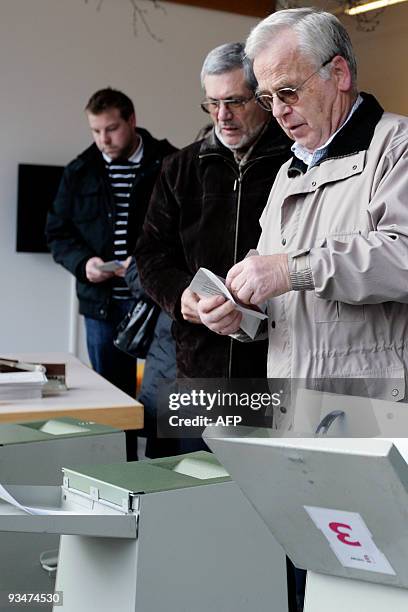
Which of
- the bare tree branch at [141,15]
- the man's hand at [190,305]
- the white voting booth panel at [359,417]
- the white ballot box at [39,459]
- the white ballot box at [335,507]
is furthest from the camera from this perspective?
the bare tree branch at [141,15]

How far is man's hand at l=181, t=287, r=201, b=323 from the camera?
2.44 m

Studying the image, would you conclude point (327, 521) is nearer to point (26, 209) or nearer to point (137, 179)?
point (137, 179)

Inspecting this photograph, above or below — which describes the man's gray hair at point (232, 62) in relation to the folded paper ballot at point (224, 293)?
above

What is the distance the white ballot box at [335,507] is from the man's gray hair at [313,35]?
1073mm

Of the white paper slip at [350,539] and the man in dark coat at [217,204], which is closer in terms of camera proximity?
the white paper slip at [350,539]

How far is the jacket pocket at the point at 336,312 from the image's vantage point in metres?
1.93

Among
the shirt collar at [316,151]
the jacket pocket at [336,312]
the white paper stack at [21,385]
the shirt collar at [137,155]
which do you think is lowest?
the white paper stack at [21,385]

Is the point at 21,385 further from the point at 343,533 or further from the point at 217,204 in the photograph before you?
the point at 343,533

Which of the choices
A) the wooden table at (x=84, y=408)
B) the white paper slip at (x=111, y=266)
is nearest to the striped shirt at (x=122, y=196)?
the white paper slip at (x=111, y=266)

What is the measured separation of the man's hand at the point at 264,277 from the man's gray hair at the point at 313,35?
41 centimetres

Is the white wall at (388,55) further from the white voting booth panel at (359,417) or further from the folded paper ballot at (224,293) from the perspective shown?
the white voting booth panel at (359,417)

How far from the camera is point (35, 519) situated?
1312 millimetres

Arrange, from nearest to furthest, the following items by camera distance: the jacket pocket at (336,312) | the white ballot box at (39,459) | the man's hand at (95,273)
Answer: the white ballot box at (39,459) < the jacket pocket at (336,312) < the man's hand at (95,273)

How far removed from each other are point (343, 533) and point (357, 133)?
109 centimetres
